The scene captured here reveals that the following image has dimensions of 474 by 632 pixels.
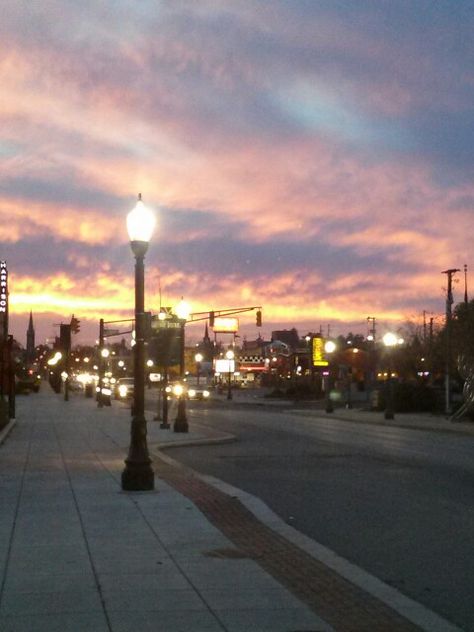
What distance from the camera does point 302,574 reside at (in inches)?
387

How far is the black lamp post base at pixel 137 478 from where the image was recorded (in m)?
15.9

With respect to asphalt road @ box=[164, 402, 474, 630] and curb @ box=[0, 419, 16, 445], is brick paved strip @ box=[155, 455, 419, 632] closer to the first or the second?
asphalt road @ box=[164, 402, 474, 630]

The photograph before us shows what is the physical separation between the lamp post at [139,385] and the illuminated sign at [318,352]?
49.6 metres

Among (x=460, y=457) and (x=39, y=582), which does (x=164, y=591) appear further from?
(x=460, y=457)

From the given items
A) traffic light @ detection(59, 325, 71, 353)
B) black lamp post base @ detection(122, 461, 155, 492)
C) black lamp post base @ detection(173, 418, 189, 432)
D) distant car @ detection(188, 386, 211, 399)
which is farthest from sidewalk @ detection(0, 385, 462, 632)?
distant car @ detection(188, 386, 211, 399)

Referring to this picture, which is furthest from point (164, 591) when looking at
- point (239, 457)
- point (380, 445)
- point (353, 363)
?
point (353, 363)

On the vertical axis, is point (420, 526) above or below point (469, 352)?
below

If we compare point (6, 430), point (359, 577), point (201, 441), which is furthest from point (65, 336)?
point (359, 577)

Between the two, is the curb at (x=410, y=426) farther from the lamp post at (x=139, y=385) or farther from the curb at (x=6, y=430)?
the lamp post at (x=139, y=385)

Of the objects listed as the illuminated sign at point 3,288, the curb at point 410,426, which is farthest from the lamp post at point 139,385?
the illuminated sign at point 3,288

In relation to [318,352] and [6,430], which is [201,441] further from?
[318,352]

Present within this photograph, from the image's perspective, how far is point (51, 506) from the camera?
1432 cm

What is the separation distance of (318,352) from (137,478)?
171ft

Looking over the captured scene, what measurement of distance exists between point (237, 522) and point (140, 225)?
5.41 metres
